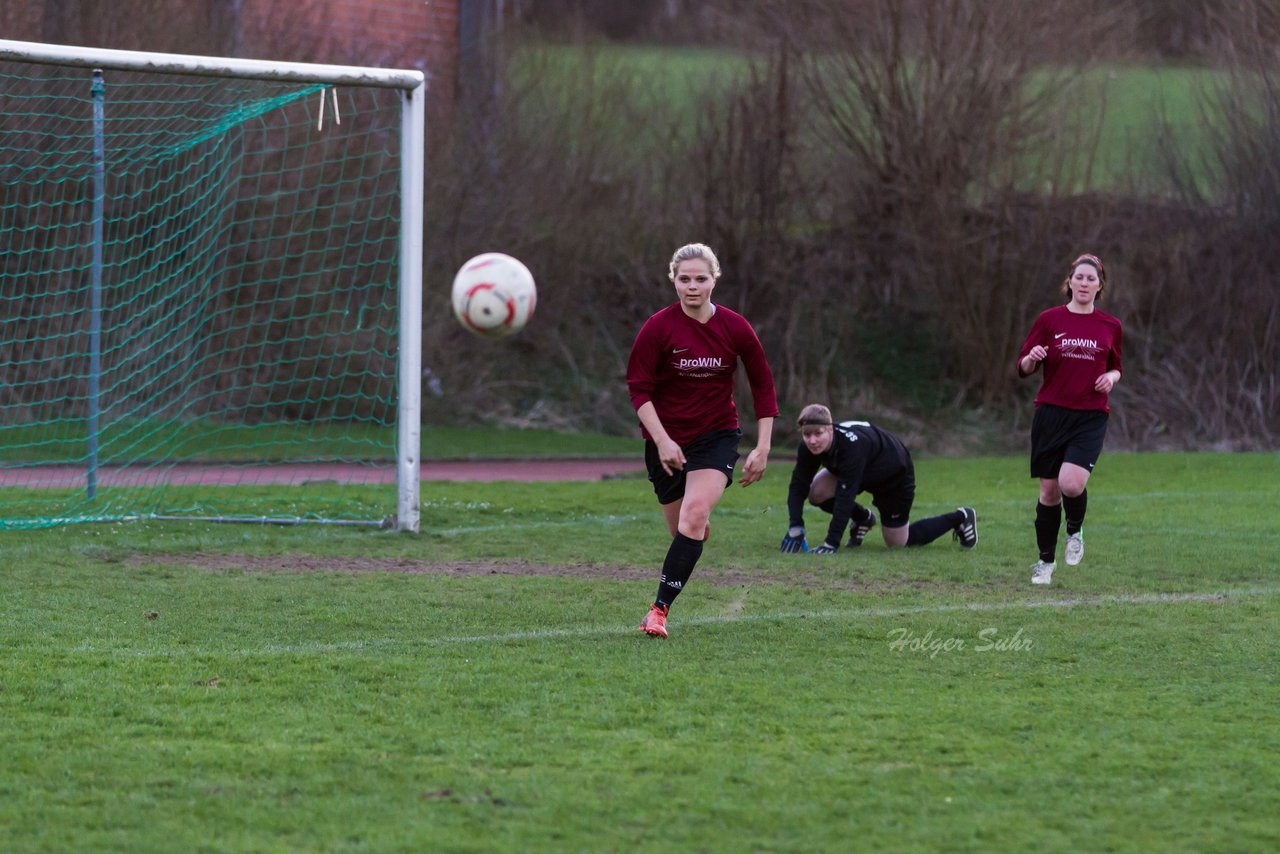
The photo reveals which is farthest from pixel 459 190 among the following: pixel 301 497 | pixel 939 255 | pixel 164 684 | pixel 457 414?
pixel 164 684

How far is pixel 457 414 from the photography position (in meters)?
21.5

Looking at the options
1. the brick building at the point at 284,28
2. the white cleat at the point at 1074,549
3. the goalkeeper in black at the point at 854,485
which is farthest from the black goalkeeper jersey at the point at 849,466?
the brick building at the point at 284,28

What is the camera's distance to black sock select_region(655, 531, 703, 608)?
650 cm

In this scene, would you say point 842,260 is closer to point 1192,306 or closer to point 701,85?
point 701,85

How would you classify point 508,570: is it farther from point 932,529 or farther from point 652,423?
point 932,529

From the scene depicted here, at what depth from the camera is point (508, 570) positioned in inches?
341

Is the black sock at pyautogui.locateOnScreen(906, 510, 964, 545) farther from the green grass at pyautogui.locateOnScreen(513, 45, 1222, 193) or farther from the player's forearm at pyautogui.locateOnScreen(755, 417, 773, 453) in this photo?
the green grass at pyautogui.locateOnScreen(513, 45, 1222, 193)

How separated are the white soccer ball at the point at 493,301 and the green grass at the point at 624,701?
1583 mm

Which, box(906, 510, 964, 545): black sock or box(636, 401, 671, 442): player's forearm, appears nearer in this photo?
box(636, 401, 671, 442): player's forearm

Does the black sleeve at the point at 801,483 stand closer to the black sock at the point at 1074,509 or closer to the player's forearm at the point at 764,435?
the black sock at the point at 1074,509

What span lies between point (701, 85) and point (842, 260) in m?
3.88

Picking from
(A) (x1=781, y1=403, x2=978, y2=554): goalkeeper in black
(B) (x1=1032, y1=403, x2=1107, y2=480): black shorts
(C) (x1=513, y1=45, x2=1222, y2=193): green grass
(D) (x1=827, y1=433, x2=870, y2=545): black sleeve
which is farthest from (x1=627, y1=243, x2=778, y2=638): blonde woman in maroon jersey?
(C) (x1=513, y1=45, x2=1222, y2=193): green grass

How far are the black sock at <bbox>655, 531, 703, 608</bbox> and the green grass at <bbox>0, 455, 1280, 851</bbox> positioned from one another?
0.68 ft

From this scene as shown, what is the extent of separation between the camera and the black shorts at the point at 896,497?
959 centimetres
